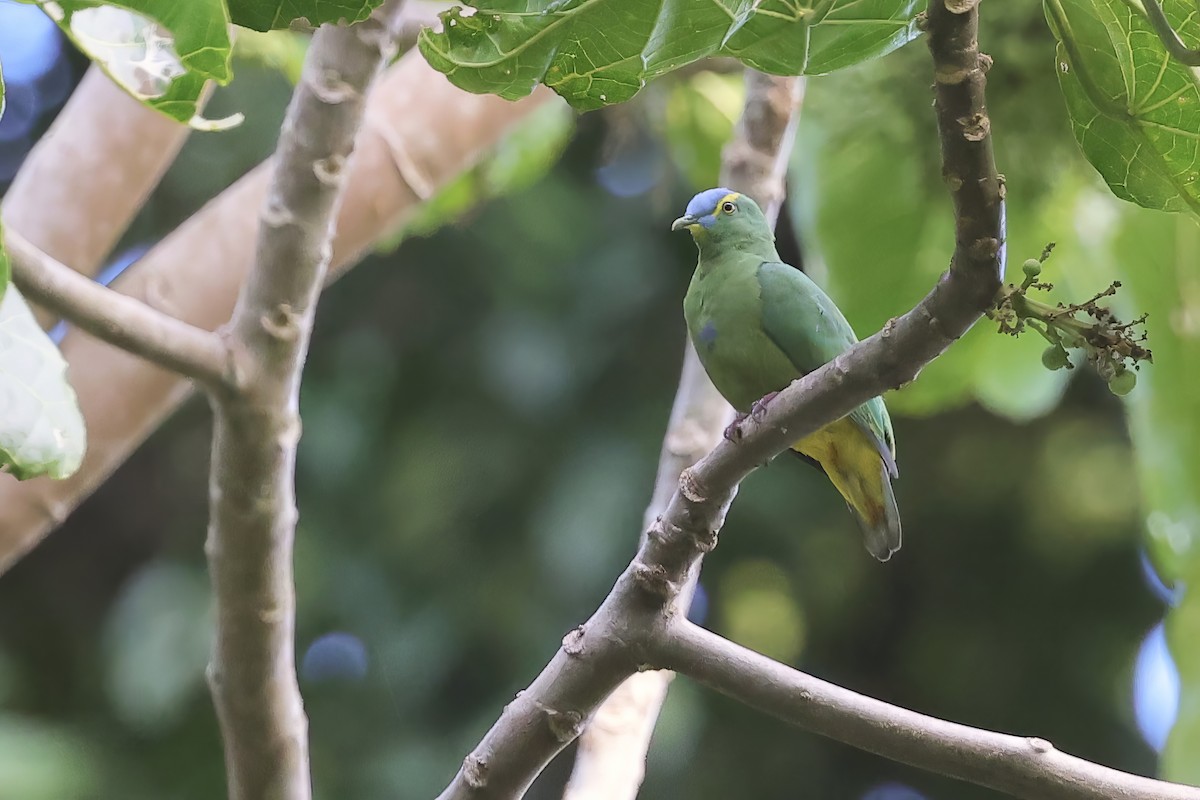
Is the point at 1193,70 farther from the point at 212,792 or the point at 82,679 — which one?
the point at 82,679

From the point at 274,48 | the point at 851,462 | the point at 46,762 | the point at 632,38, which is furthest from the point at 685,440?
the point at 46,762

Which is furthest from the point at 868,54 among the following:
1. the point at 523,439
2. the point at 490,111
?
the point at 523,439

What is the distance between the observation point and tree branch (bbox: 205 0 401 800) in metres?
0.84

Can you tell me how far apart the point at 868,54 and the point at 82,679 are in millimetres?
2014

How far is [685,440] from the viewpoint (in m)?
1.08

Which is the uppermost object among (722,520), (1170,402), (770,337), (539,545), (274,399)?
(1170,402)

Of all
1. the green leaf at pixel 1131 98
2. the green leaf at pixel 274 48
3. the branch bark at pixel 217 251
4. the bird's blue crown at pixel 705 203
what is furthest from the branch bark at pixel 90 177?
the green leaf at pixel 1131 98

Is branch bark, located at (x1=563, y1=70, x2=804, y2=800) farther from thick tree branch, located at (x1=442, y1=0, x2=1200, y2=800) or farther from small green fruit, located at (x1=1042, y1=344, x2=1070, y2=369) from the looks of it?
small green fruit, located at (x1=1042, y1=344, x2=1070, y2=369)

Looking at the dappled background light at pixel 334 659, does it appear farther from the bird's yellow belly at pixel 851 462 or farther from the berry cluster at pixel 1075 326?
the berry cluster at pixel 1075 326

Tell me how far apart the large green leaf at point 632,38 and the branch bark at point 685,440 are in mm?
497

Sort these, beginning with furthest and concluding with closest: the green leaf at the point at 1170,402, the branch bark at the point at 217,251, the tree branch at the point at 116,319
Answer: the green leaf at the point at 1170,402
the branch bark at the point at 217,251
the tree branch at the point at 116,319

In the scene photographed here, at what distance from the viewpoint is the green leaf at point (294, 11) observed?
42cm

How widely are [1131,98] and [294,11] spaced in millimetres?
346

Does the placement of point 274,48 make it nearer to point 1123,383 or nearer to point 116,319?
point 116,319
